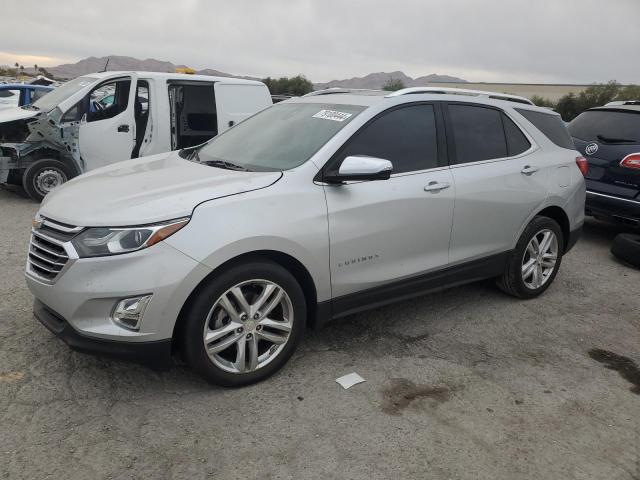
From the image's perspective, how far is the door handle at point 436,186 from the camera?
3704 mm

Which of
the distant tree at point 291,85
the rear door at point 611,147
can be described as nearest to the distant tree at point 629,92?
the distant tree at point 291,85

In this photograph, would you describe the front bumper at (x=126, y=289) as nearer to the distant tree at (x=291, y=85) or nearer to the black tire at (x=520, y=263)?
the black tire at (x=520, y=263)

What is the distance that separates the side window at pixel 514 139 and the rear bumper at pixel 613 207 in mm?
2461

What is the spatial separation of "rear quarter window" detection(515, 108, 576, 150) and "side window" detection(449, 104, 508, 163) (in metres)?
0.43

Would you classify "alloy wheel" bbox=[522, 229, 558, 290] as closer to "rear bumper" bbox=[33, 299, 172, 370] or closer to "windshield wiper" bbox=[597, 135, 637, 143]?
"windshield wiper" bbox=[597, 135, 637, 143]

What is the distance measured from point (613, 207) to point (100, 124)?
6.84m

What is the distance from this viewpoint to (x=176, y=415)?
2.88 meters

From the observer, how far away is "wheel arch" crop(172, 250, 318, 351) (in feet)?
9.36

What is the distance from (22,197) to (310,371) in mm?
6650

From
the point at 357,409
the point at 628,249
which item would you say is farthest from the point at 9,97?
the point at 628,249

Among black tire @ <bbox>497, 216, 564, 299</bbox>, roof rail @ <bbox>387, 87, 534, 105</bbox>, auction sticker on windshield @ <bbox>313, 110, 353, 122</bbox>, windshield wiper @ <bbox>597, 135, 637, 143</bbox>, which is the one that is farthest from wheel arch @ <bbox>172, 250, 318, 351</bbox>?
windshield wiper @ <bbox>597, 135, 637, 143</bbox>

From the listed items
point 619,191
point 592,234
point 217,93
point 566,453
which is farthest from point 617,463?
point 217,93

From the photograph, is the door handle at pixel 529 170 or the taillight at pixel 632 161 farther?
the taillight at pixel 632 161

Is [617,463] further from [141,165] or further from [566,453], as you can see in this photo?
[141,165]
